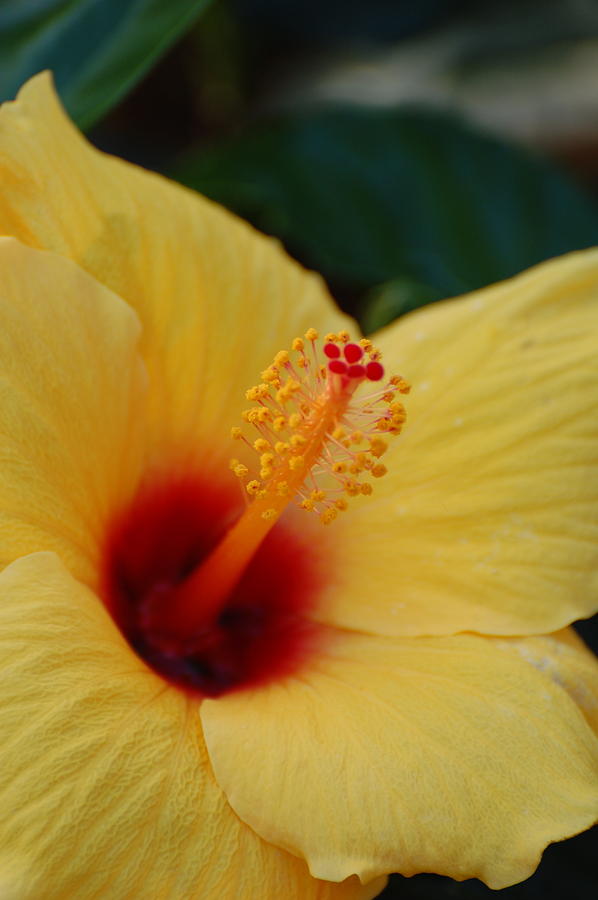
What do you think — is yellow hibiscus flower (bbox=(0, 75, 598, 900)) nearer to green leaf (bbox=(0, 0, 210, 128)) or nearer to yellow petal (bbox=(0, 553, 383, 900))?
yellow petal (bbox=(0, 553, 383, 900))

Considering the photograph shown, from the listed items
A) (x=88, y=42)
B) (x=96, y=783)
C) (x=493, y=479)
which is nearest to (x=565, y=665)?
(x=493, y=479)

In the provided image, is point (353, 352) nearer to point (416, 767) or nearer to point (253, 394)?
point (253, 394)

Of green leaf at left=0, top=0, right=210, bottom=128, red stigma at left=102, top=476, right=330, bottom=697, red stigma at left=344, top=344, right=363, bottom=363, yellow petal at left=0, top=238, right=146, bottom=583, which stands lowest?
red stigma at left=102, top=476, right=330, bottom=697

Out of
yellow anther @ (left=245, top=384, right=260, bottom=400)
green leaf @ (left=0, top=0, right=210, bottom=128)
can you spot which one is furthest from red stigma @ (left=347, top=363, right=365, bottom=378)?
green leaf @ (left=0, top=0, right=210, bottom=128)

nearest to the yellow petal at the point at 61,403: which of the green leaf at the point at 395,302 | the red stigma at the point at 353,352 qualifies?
the red stigma at the point at 353,352

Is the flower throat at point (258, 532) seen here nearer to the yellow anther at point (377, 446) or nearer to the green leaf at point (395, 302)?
the yellow anther at point (377, 446)

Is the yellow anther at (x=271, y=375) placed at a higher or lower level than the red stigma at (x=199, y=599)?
higher

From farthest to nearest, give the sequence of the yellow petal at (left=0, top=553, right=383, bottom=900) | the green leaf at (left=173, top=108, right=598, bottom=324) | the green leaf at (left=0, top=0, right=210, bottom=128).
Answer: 1. the green leaf at (left=173, top=108, right=598, bottom=324)
2. the green leaf at (left=0, top=0, right=210, bottom=128)
3. the yellow petal at (left=0, top=553, right=383, bottom=900)
